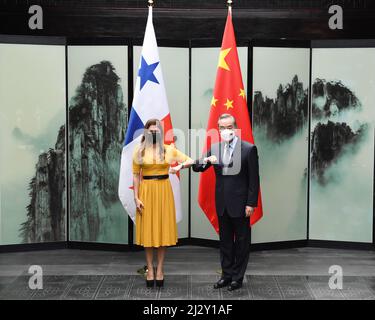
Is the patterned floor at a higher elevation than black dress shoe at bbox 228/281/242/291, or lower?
lower

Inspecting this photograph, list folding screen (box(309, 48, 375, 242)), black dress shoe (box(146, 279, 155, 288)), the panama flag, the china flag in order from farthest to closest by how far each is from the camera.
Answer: folding screen (box(309, 48, 375, 242))
the china flag
the panama flag
black dress shoe (box(146, 279, 155, 288))

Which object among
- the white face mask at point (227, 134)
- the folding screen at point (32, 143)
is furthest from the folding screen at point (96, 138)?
the white face mask at point (227, 134)

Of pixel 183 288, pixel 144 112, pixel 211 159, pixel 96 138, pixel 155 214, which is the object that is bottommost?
pixel 183 288

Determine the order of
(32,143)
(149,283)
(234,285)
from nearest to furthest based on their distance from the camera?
(234,285) → (149,283) → (32,143)

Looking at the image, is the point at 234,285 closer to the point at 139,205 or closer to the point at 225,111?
the point at 139,205

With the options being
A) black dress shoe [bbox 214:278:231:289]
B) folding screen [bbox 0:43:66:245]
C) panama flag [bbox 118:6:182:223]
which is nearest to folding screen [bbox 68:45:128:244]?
folding screen [bbox 0:43:66:245]

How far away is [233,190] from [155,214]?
30.8 inches

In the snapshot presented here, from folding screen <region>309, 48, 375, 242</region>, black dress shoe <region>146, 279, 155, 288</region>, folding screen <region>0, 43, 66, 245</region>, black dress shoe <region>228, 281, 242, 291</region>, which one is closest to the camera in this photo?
black dress shoe <region>228, 281, 242, 291</region>

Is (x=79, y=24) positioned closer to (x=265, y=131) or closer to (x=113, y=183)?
(x=113, y=183)

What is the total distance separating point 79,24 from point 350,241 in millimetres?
4302

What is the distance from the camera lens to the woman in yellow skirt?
5621 millimetres

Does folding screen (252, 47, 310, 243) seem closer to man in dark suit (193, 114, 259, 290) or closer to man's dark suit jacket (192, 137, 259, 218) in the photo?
man in dark suit (193, 114, 259, 290)

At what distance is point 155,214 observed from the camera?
5652 mm

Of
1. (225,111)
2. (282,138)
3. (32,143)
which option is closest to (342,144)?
(282,138)
